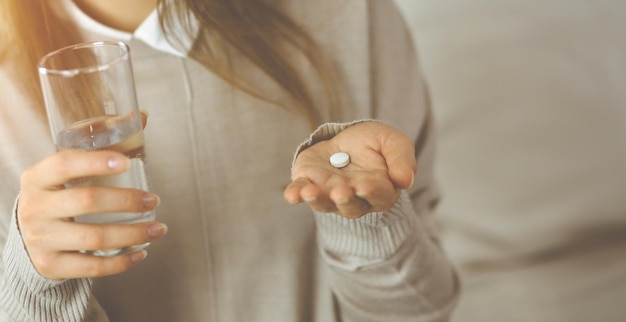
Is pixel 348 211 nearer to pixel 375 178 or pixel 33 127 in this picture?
pixel 375 178

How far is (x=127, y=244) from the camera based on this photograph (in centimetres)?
43

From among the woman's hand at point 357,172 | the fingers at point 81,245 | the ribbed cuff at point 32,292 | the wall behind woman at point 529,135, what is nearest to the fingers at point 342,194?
the woman's hand at point 357,172

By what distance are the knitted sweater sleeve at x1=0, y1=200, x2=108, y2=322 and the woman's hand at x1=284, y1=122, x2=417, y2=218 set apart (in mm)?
207

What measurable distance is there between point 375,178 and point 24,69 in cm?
36

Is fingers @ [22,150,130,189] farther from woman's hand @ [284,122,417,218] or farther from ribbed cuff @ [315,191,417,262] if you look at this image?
ribbed cuff @ [315,191,417,262]

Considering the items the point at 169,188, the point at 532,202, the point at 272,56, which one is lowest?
the point at 532,202

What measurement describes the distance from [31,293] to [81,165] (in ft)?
0.52

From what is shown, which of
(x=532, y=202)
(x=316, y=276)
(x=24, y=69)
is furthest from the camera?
(x=532, y=202)

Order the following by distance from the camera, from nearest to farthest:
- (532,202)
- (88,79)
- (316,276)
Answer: (88,79)
(316,276)
(532,202)

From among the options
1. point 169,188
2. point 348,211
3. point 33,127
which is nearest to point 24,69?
point 33,127

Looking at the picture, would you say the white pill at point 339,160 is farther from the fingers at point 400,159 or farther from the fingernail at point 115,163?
the fingernail at point 115,163

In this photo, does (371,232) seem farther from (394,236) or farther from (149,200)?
(149,200)

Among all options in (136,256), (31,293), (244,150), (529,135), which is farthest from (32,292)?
(529,135)

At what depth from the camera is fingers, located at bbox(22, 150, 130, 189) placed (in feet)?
1.31
